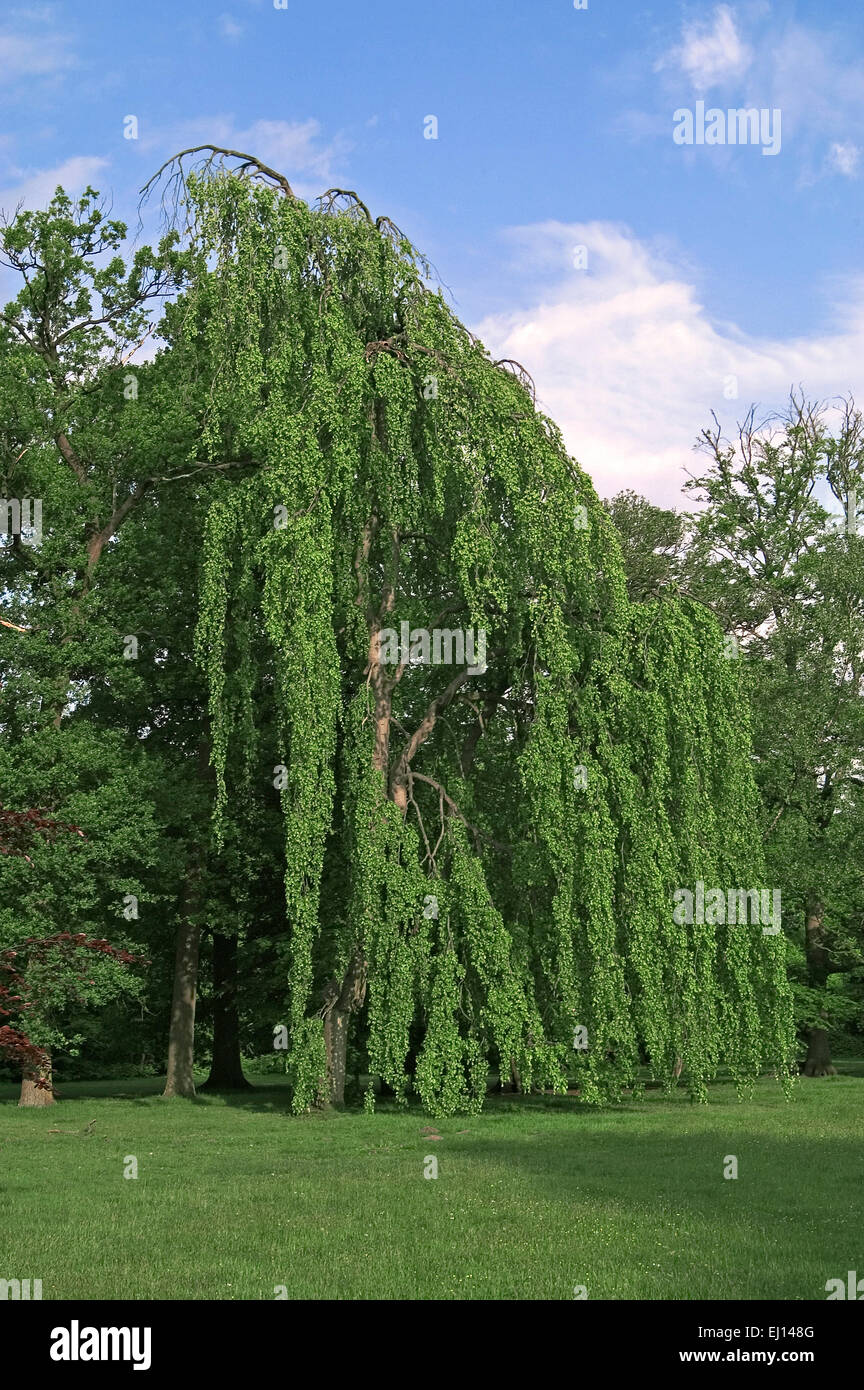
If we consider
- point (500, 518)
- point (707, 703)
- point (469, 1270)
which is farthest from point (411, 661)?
point (469, 1270)

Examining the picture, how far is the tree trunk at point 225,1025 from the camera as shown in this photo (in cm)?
2830

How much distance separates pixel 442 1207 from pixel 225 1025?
65.8ft

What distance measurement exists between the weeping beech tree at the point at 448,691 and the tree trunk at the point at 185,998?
589 cm

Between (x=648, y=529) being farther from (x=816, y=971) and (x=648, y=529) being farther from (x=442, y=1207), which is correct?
(x=442, y=1207)

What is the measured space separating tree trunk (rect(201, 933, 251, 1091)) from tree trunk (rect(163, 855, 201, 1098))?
2587 millimetres

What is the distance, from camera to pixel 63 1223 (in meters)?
10.0

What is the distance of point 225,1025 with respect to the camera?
97.3 feet

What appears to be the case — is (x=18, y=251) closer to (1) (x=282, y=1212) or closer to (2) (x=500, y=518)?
(2) (x=500, y=518)

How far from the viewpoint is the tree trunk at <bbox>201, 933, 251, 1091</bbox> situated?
28.3 metres

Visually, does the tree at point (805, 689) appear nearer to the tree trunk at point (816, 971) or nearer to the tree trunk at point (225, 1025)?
the tree trunk at point (816, 971)

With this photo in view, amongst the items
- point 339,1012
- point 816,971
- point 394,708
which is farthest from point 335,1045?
point 816,971

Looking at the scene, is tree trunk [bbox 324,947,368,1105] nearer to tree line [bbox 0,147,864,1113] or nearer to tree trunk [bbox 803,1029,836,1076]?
tree line [bbox 0,147,864,1113]

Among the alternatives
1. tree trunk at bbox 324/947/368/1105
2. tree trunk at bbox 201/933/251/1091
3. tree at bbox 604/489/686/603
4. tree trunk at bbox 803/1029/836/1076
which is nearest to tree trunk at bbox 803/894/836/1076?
tree trunk at bbox 803/1029/836/1076

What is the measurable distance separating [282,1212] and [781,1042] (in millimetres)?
10926
